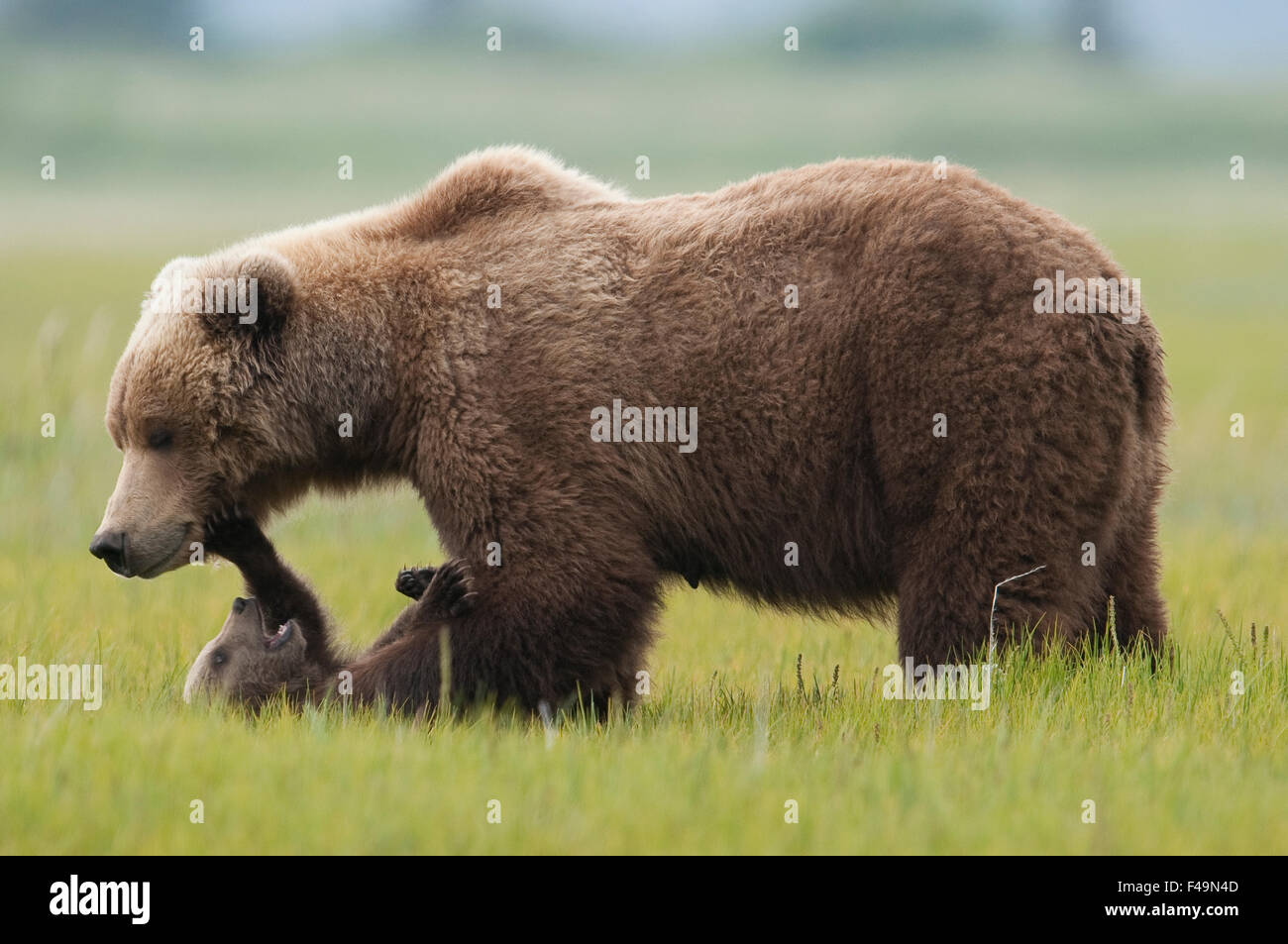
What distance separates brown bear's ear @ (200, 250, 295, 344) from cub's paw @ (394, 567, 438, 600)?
1.12 m

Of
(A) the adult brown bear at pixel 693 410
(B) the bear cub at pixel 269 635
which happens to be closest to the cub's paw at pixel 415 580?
(B) the bear cub at pixel 269 635

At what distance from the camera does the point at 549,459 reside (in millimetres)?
6152

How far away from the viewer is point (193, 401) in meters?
6.27

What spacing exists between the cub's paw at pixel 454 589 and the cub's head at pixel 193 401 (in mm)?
921

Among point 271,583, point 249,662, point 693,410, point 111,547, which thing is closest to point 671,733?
point 693,410

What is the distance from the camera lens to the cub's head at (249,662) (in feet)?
21.6

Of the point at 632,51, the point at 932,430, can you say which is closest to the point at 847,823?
the point at 932,430

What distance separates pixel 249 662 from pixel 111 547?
81cm

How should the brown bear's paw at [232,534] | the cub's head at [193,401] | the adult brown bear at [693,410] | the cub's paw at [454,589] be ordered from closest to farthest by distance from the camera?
1. the adult brown bear at [693,410]
2. the cub's paw at [454,589]
3. the cub's head at [193,401]
4. the brown bear's paw at [232,534]

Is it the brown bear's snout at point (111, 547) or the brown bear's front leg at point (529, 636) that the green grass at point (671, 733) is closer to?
the brown bear's front leg at point (529, 636)

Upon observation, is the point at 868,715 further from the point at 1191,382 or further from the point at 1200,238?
the point at 1200,238

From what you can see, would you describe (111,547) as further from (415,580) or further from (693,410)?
(693,410)

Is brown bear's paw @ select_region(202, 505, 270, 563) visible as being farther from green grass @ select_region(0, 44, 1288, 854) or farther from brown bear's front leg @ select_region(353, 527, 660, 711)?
brown bear's front leg @ select_region(353, 527, 660, 711)

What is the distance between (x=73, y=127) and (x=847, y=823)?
241 ft
